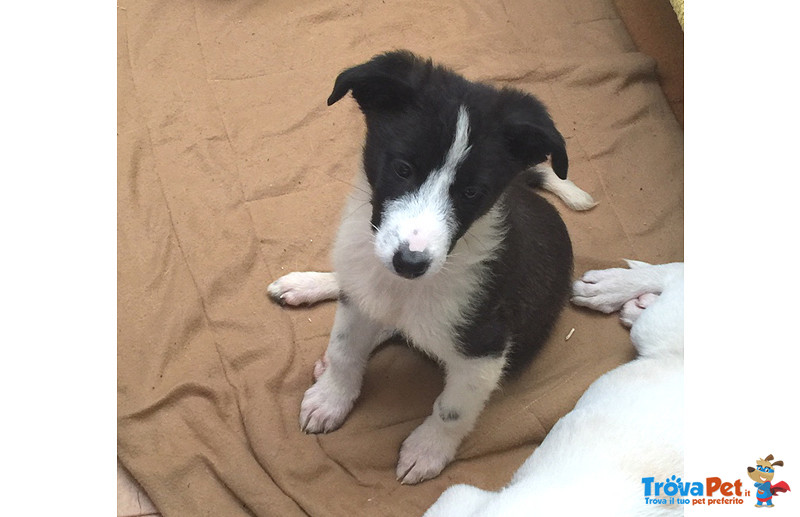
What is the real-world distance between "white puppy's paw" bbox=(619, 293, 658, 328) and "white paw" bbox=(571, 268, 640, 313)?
3 cm

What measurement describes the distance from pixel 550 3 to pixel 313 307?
2664 millimetres

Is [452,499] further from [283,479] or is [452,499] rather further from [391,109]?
[391,109]

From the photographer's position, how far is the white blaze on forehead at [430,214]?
2.19 meters

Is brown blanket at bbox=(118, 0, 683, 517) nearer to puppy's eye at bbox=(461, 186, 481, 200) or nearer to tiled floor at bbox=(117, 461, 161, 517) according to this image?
tiled floor at bbox=(117, 461, 161, 517)

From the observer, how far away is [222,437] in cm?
320

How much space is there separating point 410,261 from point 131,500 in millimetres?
1757

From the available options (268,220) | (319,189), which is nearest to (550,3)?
(319,189)

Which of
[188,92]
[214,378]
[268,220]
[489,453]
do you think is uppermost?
[188,92]

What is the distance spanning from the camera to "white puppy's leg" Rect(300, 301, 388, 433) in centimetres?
310

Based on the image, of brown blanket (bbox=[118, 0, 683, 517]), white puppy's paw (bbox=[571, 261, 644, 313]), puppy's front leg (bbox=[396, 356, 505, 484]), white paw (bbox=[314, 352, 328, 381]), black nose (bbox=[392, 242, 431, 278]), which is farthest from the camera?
white puppy's paw (bbox=[571, 261, 644, 313])
